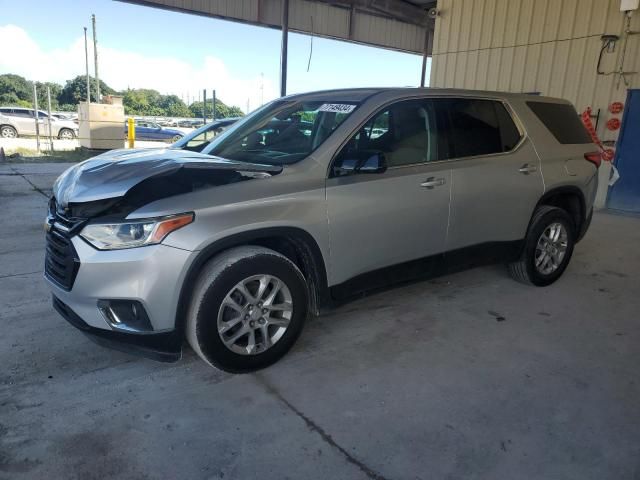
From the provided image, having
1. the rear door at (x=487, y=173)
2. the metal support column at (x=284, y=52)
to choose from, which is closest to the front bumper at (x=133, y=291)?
the rear door at (x=487, y=173)

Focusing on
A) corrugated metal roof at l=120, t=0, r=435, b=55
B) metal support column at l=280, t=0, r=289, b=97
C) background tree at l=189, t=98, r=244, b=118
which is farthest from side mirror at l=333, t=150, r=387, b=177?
background tree at l=189, t=98, r=244, b=118

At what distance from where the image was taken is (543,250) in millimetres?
4648

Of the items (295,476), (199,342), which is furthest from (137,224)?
(295,476)

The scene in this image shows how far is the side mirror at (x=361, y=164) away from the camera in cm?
311

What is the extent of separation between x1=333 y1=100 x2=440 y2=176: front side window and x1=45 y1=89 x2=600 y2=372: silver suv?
10 mm

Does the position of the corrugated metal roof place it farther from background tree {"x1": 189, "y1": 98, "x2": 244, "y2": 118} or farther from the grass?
background tree {"x1": 189, "y1": 98, "x2": 244, "y2": 118}

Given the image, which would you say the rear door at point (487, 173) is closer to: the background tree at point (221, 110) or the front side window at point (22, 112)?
the front side window at point (22, 112)

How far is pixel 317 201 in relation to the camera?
3061 millimetres

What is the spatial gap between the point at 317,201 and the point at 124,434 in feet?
5.46

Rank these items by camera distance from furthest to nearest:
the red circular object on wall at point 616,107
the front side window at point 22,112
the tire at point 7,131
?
the front side window at point 22,112, the tire at point 7,131, the red circular object on wall at point 616,107

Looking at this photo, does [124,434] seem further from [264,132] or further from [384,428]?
[264,132]

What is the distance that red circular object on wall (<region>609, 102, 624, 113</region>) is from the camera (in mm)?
8578

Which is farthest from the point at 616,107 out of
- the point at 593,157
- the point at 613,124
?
the point at 593,157

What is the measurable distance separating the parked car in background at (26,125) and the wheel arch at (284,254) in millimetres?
22702
